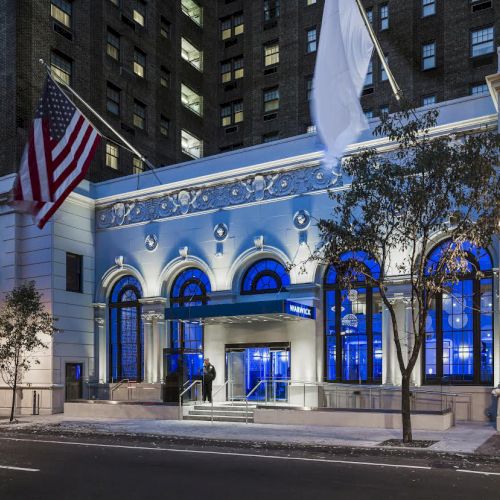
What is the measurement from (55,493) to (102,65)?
29322 millimetres

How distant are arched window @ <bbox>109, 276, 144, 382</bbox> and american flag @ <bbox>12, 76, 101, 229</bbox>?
744 centimetres

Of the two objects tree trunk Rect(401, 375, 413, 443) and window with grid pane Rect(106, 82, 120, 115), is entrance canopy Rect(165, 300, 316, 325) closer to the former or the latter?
tree trunk Rect(401, 375, 413, 443)

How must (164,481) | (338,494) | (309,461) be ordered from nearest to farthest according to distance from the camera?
(338,494)
(164,481)
(309,461)

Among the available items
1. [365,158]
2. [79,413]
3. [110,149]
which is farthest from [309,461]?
[110,149]

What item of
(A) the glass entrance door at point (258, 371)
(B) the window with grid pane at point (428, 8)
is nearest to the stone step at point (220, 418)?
(A) the glass entrance door at point (258, 371)

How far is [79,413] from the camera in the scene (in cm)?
2658

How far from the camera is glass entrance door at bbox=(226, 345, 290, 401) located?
85.7 ft

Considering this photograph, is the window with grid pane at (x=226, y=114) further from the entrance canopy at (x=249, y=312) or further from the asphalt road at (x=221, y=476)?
the asphalt road at (x=221, y=476)

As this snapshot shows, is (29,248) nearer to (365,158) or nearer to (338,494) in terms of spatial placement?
(365,158)

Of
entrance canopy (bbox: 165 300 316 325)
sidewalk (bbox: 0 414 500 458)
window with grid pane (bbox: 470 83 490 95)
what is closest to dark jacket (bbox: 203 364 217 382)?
entrance canopy (bbox: 165 300 316 325)

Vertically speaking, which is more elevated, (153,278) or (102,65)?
(102,65)

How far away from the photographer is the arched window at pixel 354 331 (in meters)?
24.9

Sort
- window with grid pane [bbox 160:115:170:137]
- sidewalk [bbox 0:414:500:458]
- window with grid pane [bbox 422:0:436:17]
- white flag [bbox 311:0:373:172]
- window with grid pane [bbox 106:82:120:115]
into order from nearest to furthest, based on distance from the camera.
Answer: sidewalk [bbox 0:414:500:458]
white flag [bbox 311:0:373:172]
window with grid pane [bbox 106:82:120:115]
window with grid pane [bbox 422:0:436:17]
window with grid pane [bbox 160:115:170:137]

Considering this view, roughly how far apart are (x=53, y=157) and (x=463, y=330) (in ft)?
50.9
